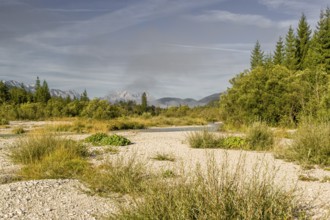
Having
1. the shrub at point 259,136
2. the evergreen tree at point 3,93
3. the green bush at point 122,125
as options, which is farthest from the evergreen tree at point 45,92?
the shrub at point 259,136

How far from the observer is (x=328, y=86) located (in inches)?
806

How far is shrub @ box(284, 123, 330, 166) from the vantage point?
968 centimetres

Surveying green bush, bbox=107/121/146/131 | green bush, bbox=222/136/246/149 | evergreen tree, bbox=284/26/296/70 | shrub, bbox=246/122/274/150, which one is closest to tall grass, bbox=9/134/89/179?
green bush, bbox=222/136/246/149

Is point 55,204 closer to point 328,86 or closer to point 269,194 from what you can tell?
point 269,194

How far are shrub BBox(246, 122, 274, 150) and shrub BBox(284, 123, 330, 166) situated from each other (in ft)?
8.77

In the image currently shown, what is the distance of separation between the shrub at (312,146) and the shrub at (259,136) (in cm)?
267

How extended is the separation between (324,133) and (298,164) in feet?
3.98

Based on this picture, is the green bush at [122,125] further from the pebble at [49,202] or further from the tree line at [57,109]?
the pebble at [49,202]

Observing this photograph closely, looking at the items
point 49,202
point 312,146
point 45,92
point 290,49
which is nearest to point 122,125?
point 312,146

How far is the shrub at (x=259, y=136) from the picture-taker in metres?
13.0

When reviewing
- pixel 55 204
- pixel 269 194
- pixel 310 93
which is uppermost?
pixel 310 93

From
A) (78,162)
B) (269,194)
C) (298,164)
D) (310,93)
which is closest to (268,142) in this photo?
(298,164)

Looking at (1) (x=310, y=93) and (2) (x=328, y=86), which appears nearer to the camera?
(2) (x=328, y=86)

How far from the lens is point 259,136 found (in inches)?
526
